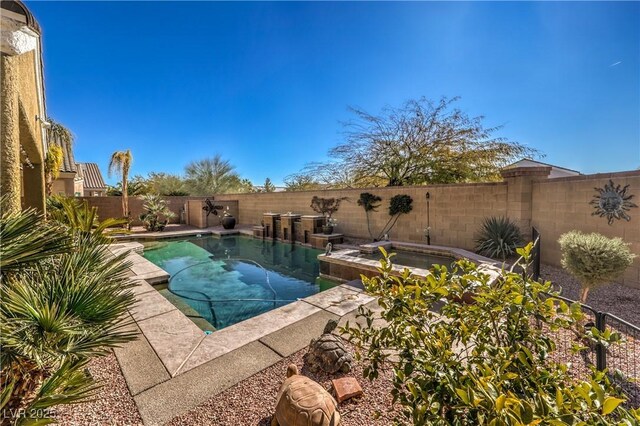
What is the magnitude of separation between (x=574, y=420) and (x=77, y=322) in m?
2.73

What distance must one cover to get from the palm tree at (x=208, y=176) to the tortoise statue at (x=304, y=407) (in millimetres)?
25253

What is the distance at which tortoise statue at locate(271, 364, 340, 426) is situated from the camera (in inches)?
67.7

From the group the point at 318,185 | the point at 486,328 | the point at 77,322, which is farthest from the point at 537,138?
the point at 77,322

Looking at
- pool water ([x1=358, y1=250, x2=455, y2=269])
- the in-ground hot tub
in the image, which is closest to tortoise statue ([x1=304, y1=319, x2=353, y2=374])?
the in-ground hot tub

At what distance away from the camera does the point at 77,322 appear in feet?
5.94

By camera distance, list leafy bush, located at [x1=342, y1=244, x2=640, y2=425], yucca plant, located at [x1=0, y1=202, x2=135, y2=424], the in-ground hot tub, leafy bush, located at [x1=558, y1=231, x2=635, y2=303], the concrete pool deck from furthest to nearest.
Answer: the in-ground hot tub
leafy bush, located at [x1=558, y1=231, x2=635, y2=303]
the concrete pool deck
yucca plant, located at [x1=0, y1=202, x2=135, y2=424]
leafy bush, located at [x1=342, y1=244, x2=640, y2=425]

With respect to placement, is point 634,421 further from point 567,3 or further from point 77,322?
point 567,3

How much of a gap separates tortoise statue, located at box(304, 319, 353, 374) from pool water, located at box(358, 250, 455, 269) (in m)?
4.20

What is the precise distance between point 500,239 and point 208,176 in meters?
25.1

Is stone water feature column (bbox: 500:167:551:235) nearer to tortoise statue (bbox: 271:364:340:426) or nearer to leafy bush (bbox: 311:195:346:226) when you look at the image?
leafy bush (bbox: 311:195:346:226)

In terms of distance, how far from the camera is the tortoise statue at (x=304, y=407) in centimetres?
172

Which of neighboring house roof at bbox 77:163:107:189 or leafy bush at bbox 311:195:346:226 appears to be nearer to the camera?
leafy bush at bbox 311:195:346:226

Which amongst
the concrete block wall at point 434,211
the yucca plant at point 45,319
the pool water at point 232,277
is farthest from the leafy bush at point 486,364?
the concrete block wall at point 434,211

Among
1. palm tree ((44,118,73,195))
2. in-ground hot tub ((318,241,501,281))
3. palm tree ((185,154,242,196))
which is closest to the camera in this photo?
in-ground hot tub ((318,241,501,281))
